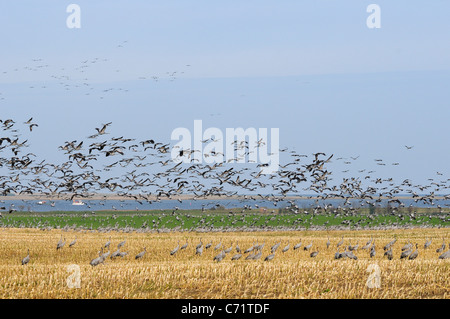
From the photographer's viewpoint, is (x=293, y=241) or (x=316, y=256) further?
(x=293, y=241)

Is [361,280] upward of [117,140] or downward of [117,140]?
downward

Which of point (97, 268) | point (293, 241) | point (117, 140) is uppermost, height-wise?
point (117, 140)

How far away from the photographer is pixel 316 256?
132 feet

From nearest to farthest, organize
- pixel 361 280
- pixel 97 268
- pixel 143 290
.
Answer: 1. pixel 143 290
2. pixel 361 280
3. pixel 97 268

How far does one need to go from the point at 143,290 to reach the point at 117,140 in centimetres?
1758
